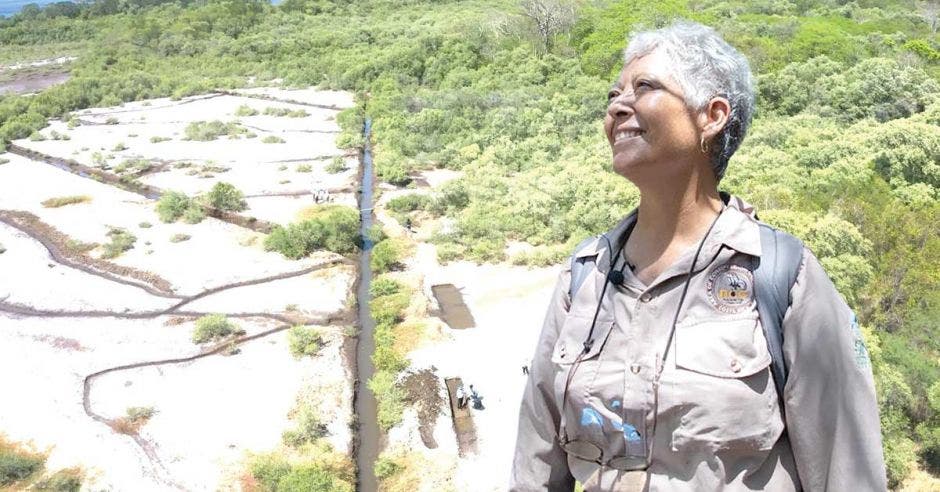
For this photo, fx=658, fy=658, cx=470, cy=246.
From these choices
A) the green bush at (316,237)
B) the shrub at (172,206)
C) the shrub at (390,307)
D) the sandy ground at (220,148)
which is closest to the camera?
the shrub at (390,307)

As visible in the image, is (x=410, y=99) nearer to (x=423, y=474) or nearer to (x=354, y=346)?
(x=354, y=346)

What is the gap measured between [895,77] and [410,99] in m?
24.3

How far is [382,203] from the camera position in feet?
83.7

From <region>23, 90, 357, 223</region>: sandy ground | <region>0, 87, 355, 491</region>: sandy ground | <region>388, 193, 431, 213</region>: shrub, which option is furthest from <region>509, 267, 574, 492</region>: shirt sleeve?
<region>23, 90, 357, 223</region>: sandy ground

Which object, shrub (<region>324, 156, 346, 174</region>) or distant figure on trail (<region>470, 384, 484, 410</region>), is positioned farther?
shrub (<region>324, 156, 346, 174</region>)

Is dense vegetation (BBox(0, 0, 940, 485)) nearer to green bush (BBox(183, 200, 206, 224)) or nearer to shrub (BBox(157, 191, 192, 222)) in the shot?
green bush (BBox(183, 200, 206, 224))

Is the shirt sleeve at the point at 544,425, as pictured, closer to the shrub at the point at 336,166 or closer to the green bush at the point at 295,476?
the green bush at the point at 295,476

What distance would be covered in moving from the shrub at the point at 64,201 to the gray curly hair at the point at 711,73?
1167 inches

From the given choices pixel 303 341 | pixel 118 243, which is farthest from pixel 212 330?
pixel 118 243

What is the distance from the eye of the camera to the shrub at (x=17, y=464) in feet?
39.1

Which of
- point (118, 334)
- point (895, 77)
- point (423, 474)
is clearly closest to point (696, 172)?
point (423, 474)

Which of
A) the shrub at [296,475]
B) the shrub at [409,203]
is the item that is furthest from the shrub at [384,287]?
the shrub at [296,475]

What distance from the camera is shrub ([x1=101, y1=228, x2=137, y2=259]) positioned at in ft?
71.1

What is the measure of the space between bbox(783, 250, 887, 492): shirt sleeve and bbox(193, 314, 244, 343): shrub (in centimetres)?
1641
